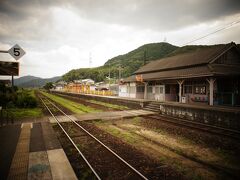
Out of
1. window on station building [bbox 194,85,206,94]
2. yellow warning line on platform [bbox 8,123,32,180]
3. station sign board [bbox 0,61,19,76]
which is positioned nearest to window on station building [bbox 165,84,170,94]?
window on station building [bbox 194,85,206,94]

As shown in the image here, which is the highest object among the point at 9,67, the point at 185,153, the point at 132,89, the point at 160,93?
the point at 9,67

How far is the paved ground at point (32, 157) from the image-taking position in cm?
529

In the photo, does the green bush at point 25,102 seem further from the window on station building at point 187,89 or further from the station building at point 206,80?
the window on station building at point 187,89

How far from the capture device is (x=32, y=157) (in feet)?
21.4

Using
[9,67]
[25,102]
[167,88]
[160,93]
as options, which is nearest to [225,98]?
[167,88]

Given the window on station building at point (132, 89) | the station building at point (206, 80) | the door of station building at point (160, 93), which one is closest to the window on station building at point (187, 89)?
the station building at point (206, 80)

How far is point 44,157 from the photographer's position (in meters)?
6.55

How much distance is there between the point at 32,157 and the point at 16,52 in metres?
5.18

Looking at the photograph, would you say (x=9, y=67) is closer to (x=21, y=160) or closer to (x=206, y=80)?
(x=21, y=160)

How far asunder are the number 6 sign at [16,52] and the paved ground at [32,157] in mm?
4231

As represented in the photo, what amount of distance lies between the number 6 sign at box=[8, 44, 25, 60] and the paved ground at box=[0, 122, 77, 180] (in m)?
4.23

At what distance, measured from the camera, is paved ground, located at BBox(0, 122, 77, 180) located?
17.4ft

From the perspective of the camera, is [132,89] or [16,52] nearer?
[16,52]

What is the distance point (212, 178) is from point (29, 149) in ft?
23.6
